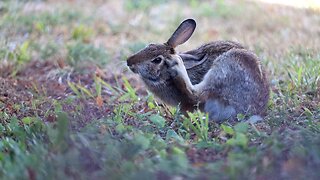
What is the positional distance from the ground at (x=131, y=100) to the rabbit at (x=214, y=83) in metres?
0.16

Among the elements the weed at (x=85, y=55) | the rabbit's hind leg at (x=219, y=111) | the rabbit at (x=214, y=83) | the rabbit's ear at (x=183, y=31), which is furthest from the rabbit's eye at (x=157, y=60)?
the weed at (x=85, y=55)

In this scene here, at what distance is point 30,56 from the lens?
7.82m

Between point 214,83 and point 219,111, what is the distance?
22 centimetres

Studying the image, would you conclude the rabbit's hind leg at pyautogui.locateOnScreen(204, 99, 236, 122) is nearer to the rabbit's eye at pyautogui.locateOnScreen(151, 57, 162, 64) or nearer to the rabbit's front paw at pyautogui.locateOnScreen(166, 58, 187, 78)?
the rabbit's front paw at pyautogui.locateOnScreen(166, 58, 187, 78)

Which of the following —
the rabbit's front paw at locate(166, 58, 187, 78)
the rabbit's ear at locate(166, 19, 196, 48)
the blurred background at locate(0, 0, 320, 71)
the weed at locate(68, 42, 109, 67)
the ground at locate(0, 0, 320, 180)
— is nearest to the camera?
the ground at locate(0, 0, 320, 180)

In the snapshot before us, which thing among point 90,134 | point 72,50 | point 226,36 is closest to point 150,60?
point 90,134

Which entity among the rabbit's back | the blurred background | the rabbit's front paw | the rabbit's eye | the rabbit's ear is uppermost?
the rabbit's ear

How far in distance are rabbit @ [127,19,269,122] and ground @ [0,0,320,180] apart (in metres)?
0.16

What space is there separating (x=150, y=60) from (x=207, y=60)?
0.52 metres

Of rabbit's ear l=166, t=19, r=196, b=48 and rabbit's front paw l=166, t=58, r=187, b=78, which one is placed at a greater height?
rabbit's ear l=166, t=19, r=196, b=48

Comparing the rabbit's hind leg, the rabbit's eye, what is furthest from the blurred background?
the rabbit's eye

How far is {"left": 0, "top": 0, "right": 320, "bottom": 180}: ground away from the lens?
3.57 meters

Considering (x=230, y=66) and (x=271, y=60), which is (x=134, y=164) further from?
(x=271, y=60)

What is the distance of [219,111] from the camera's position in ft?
17.3
